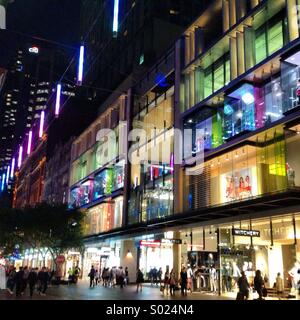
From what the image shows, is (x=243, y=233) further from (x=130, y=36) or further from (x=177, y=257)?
(x=130, y=36)

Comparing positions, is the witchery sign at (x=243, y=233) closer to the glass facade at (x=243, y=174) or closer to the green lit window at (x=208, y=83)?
the glass facade at (x=243, y=174)

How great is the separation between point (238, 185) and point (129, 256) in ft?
56.6

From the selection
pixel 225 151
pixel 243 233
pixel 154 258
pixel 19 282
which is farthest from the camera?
pixel 154 258

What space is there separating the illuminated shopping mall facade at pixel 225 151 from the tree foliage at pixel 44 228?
303cm

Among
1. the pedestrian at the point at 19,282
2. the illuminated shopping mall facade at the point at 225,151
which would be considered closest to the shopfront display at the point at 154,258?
the illuminated shopping mall facade at the point at 225,151

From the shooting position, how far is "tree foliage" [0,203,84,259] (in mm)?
40938

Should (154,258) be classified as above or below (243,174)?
below

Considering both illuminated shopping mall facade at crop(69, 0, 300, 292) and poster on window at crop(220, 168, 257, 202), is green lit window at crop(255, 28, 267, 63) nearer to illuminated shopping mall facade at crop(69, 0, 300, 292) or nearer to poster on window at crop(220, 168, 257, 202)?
illuminated shopping mall facade at crop(69, 0, 300, 292)

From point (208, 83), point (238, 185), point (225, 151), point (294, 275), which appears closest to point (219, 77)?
point (208, 83)

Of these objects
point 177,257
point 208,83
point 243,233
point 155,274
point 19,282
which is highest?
point 208,83

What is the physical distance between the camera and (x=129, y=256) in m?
40.2

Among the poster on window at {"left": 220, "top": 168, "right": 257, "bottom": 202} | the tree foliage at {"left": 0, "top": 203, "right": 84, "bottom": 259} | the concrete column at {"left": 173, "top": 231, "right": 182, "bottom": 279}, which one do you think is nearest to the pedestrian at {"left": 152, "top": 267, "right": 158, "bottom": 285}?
the concrete column at {"left": 173, "top": 231, "right": 182, "bottom": 279}

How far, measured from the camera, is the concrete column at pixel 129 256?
40006 mm

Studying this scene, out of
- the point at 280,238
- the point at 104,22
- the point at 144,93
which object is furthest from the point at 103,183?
the point at 104,22
